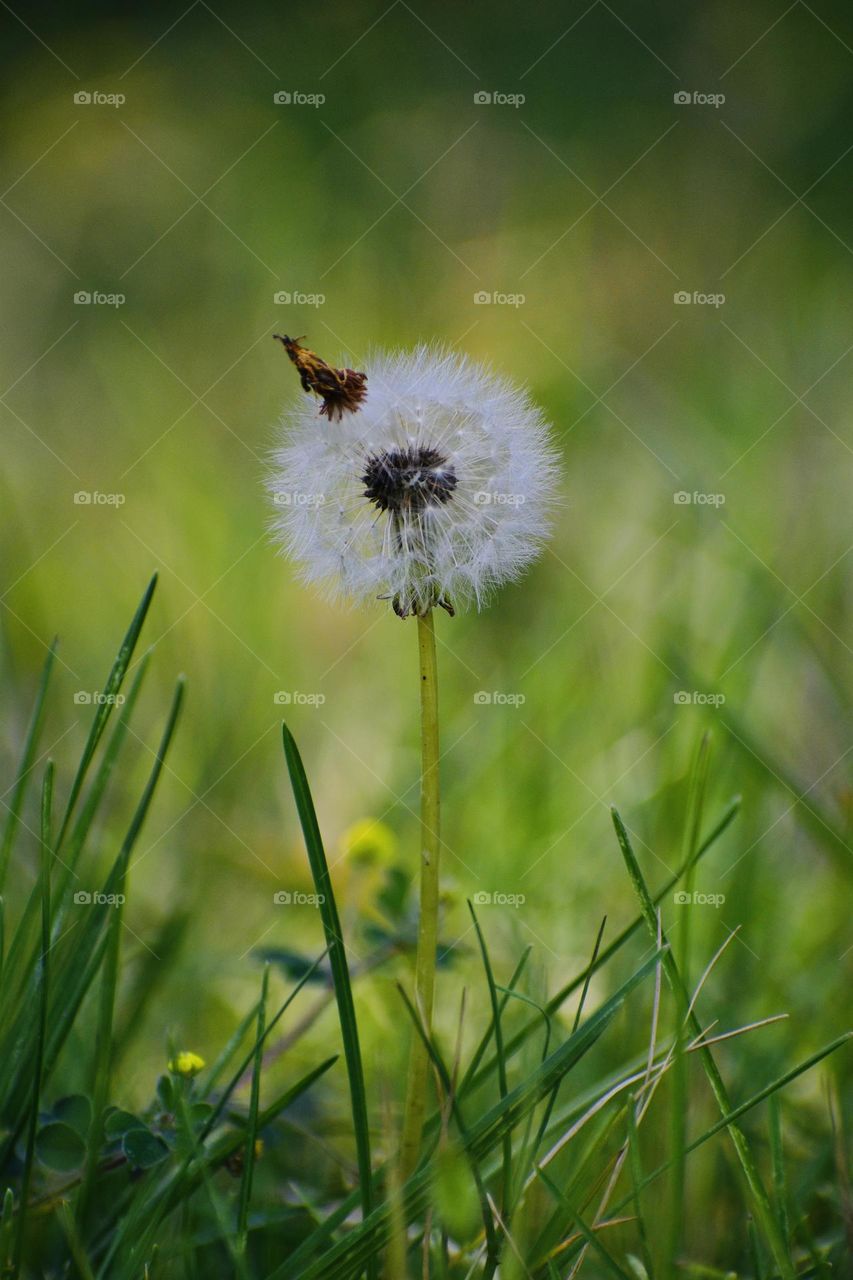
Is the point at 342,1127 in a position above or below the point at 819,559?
below

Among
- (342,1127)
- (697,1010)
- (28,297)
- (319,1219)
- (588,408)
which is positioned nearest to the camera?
(319,1219)

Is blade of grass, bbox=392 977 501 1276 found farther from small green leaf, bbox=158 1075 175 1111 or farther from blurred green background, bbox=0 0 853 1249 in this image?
blurred green background, bbox=0 0 853 1249

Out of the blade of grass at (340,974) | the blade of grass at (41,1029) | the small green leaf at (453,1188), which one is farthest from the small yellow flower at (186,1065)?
the small green leaf at (453,1188)

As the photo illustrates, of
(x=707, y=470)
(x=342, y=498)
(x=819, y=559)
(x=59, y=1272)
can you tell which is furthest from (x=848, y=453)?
(x=59, y=1272)

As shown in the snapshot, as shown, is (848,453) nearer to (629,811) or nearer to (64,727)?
(629,811)

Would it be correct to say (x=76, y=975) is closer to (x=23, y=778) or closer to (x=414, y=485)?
(x=23, y=778)

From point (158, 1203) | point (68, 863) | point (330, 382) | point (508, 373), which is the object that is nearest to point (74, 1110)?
point (158, 1203)
